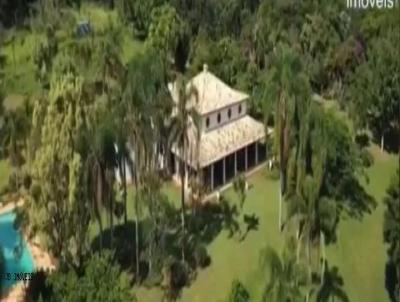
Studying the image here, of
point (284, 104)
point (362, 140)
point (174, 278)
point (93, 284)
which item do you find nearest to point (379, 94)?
point (362, 140)

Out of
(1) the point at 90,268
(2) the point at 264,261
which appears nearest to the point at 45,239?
(1) the point at 90,268

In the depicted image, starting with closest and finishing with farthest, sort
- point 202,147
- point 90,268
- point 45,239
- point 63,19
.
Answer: point 90,268 → point 45,239 → point 202,147 → point 63,19

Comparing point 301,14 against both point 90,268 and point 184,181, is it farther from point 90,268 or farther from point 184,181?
point 90,268

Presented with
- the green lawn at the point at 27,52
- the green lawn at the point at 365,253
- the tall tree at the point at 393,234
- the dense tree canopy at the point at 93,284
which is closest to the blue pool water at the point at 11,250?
the dense tree canopy at the point at 93,284

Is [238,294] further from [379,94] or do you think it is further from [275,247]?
[379,94]

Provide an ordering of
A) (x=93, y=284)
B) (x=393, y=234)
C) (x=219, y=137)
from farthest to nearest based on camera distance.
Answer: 1. (x=219, y=137)
2. (x=393, y=234)
3. (x=93, y=284)

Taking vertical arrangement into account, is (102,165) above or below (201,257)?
above

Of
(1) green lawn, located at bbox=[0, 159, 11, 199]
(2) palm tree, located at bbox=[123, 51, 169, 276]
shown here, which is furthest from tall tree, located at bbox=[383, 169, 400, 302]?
(1) green lawn, located at bbox=[0, 159, 11, 199]
